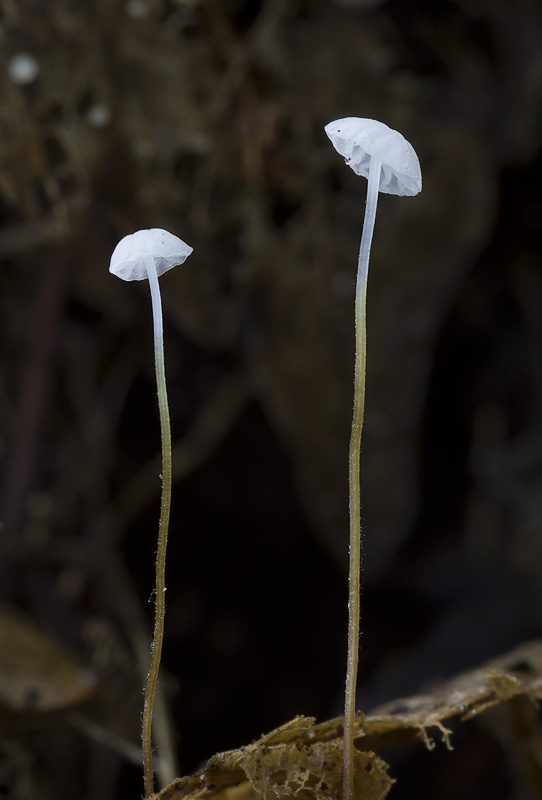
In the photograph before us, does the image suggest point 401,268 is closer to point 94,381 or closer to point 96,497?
point 94,381

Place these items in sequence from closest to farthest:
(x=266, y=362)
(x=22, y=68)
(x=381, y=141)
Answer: (x=381, y=141), (x=22, y=68), (x=266, y=362)

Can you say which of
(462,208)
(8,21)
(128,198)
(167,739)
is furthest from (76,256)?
(167,739)

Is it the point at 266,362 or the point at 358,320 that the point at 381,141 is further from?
the point at 266,362

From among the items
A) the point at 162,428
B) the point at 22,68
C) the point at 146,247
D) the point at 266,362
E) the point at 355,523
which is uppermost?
the point at 22,68

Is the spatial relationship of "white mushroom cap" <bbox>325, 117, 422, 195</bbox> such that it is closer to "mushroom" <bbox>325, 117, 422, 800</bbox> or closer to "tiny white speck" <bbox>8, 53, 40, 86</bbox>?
"mushroom" <bbox>325, 117, 422, 800</bbox>

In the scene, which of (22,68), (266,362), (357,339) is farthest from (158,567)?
(22,68)

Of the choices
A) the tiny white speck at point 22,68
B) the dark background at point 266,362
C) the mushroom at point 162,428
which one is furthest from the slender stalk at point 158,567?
the tiny white speck at point 22,68

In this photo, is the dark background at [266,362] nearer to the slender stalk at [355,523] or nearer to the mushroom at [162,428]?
the mushroom at [162,428]
